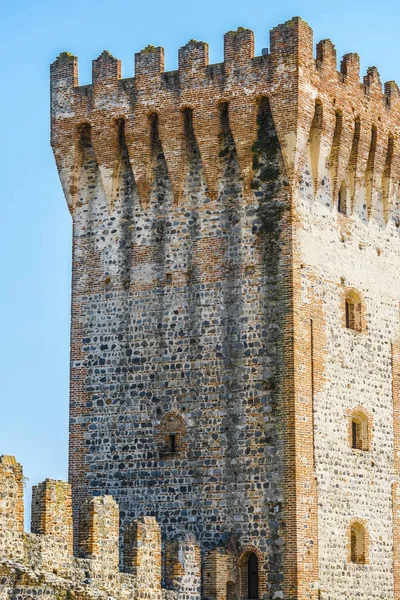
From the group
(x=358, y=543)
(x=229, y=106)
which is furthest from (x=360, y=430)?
(x=229, y=106)

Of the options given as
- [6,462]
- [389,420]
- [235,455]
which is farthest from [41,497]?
[389,420]

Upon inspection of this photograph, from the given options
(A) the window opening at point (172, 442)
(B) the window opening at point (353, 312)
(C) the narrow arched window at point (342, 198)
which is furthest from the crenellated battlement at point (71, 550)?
(C) the narrow arched window at point (342, 198)

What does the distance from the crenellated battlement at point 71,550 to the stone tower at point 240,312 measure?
2677mm

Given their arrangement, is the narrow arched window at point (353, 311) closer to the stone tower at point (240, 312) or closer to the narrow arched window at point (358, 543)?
the stone tower at point (240, 312)

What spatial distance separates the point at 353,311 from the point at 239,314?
3.68 meters

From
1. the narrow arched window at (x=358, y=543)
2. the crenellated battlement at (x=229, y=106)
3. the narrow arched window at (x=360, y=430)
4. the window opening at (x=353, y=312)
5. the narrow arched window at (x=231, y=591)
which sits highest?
the crenellated battlement at (x=229, y=106)

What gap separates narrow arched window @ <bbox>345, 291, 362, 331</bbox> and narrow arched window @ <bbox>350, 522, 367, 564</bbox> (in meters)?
4.85

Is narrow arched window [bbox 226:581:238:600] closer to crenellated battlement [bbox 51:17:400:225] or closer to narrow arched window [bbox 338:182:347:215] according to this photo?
crenellated battlement [bbox 51:17:400:225]

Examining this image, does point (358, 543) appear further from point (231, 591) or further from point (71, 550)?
point (71, 550)

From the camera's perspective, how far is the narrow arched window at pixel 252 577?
120 ft

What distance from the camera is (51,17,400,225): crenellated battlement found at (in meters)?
38.2

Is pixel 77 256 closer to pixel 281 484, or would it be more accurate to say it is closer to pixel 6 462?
pixel 281 484

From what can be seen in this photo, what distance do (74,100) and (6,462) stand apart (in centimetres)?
1317

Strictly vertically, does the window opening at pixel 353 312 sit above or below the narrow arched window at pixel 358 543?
above
